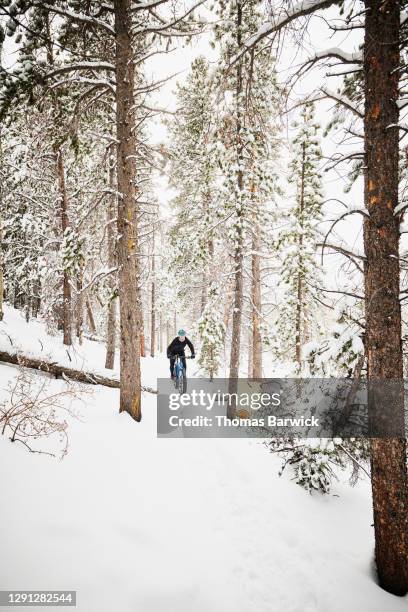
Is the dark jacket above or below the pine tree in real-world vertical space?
below

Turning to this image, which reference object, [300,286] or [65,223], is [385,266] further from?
[65,223]

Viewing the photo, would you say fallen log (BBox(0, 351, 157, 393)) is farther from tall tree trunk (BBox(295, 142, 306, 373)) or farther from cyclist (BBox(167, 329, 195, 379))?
tall tree trunk (BBox(295, 142, 306, 373))

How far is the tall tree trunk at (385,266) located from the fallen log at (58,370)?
7.03 meters

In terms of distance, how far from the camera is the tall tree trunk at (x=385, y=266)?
3564mm

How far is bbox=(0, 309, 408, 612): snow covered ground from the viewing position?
3.14 metres

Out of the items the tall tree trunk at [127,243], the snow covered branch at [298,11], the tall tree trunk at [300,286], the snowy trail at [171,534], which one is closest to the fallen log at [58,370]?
the tall tree trunk at [127,243]

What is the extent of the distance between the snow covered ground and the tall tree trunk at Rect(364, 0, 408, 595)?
80cm

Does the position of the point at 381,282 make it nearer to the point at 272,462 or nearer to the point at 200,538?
the point at 200,538

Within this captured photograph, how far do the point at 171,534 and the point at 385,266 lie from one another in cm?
433

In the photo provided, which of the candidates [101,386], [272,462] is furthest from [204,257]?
[272,462]

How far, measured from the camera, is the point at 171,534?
4066 millimetres

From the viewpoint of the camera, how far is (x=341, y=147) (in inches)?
166

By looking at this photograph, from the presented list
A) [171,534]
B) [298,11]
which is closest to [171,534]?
[171,534]

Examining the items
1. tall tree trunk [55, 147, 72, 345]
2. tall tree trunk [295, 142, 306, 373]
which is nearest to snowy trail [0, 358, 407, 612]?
tall tree trunk [295, 142, 306, 373]
